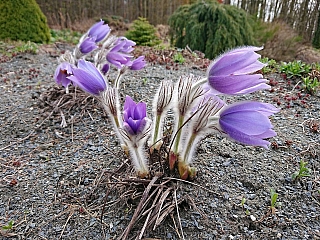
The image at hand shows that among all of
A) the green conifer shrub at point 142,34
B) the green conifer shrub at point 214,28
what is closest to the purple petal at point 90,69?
the green conifer shrub at point 214,28

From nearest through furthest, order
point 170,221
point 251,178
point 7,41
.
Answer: point 170,221, point 251,178, point 7,41

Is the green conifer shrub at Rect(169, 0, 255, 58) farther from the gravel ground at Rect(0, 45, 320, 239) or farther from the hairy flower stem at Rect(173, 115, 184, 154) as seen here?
the hairy flower stem at Rect(173, 115, 184, 154)

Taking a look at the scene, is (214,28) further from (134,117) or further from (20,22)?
(134,117)

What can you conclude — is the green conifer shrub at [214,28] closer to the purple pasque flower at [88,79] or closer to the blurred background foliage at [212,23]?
the blurred background foliage at [212,23]

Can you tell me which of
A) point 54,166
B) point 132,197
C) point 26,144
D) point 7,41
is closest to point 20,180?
point 54,166

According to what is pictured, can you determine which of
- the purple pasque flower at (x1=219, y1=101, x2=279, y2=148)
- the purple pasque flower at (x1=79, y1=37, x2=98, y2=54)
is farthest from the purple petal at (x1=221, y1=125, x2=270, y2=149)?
the purple pasque flower at (x1=79, y1=37, x2=98, y2=54)

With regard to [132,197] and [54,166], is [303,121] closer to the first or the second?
[132,197]
